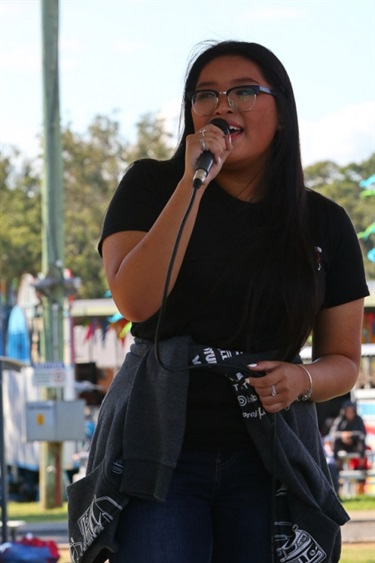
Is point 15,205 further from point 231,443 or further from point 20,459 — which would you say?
point 231,443

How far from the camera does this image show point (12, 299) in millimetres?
34562

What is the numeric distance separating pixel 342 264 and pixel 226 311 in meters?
0.39

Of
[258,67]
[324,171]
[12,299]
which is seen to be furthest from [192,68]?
[324,171]

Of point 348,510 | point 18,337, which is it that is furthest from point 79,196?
point 348,510

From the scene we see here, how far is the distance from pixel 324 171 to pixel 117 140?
1145 centimetres

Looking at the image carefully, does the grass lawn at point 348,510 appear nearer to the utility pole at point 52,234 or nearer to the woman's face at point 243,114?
the utility pole at point 52,234

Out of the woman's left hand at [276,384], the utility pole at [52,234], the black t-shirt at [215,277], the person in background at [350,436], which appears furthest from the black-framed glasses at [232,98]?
the person in background at [350,436]

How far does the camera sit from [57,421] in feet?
56.7

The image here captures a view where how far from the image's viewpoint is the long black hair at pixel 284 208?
9.91ft

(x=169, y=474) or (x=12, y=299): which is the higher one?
(x=12, y=299)

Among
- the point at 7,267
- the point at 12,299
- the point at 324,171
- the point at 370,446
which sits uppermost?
the point at 324,171

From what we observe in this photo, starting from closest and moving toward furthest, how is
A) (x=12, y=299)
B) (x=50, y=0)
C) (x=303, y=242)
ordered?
(x=303, y=242) < (x=50, y=0) < (x=12, y=299)

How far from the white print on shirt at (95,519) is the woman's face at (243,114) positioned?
0.87 m

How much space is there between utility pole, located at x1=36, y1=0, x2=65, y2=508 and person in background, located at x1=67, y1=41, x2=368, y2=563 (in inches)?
597
